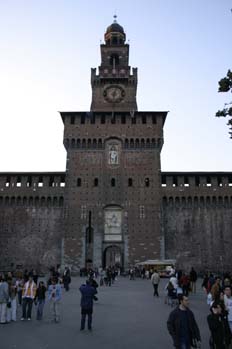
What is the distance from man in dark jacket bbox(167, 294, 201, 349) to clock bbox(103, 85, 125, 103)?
113 feet

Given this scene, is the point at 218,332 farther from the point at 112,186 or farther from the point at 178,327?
the point at 112,186

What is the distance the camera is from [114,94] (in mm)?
38812

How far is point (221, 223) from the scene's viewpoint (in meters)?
34.4

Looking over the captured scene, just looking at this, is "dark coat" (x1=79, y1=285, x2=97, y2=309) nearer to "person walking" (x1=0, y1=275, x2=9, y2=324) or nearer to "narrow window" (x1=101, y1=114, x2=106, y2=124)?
"person walking" (x1=0, y1=275, x2=9, y2=324)

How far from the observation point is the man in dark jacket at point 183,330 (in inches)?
209

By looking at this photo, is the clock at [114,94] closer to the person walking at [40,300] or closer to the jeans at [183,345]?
the person walking at [40,300]

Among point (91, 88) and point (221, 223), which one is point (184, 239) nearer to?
point (221, 223)

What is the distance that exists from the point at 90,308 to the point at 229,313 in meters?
3.25

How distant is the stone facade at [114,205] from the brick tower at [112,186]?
85 millimetres

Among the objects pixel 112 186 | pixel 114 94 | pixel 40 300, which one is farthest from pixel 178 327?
pixel 114 94

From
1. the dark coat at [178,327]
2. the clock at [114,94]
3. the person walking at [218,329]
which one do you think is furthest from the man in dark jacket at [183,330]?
the clock at [114,94]

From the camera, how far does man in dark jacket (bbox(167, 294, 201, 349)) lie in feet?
17.4

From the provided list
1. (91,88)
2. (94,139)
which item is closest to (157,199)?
(94,139)

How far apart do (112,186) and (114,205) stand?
174 centimetres
